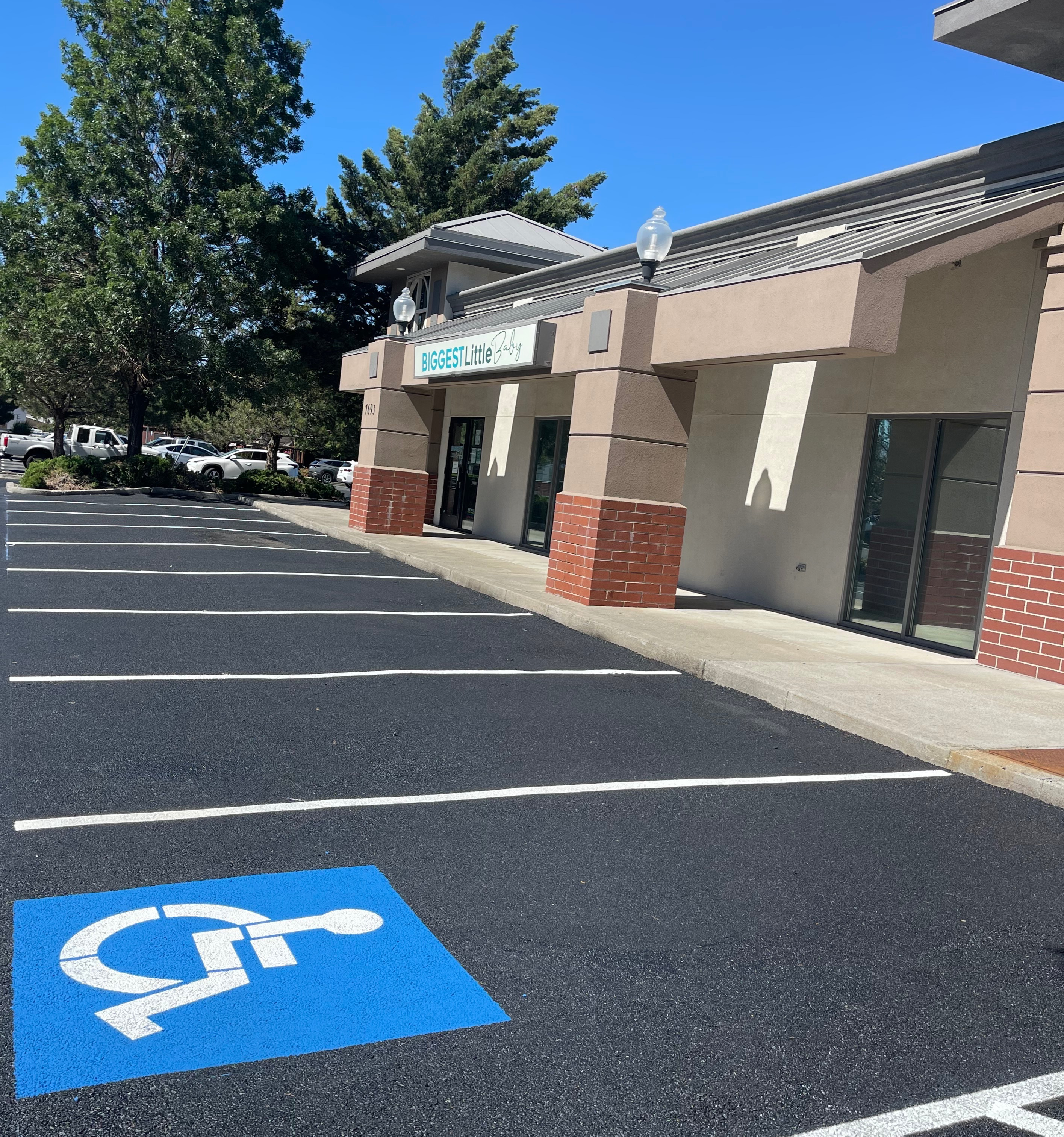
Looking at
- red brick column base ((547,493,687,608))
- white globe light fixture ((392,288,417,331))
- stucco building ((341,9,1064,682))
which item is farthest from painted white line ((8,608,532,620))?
white globe light fixture ((392,288,417,331))

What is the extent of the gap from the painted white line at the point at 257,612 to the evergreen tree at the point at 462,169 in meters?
24.5

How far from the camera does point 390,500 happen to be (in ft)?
61.7

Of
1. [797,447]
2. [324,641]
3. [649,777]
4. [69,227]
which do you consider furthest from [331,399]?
[649,777]

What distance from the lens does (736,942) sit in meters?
3.98

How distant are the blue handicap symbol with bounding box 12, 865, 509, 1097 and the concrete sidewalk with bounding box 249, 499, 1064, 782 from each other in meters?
4.04

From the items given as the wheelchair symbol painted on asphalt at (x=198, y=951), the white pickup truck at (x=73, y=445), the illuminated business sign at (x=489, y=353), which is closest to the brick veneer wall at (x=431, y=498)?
the illuminated business sign at (x=489, y=353)

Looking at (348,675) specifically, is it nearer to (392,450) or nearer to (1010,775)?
(1010,775)

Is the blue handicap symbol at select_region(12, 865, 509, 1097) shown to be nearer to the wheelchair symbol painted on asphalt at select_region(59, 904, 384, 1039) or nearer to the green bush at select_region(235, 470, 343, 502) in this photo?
the wheelchair symbol painted on asphalt at select_region(59, 904, 384, 1039)

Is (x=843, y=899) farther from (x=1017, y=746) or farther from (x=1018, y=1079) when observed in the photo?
(x=1017, y=746)

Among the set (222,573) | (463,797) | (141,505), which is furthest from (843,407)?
(141,505)

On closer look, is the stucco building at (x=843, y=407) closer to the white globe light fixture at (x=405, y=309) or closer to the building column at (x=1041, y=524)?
the building column at (x=1041, y=524)

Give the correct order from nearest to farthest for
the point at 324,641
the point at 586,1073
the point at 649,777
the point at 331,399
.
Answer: the point at 586,1073 < the point at 649,777 < the point at 324,641 < the point at 331,399

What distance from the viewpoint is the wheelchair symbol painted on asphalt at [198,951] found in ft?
10.5

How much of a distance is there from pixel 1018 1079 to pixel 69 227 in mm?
28015
